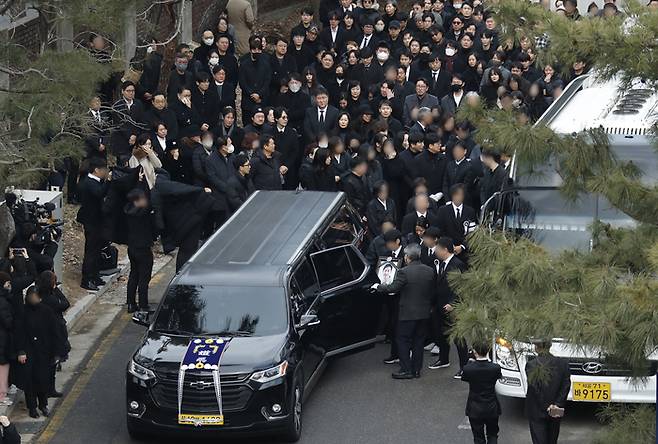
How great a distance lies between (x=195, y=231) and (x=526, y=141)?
9.28 m

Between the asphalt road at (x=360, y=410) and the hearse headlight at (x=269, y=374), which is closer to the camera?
the hearse headlight at (x=269, y=374)

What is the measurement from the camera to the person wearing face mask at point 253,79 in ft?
73.7

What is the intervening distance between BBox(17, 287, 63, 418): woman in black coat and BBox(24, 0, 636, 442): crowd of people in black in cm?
4

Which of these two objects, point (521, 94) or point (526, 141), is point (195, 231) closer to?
point (521, 94)

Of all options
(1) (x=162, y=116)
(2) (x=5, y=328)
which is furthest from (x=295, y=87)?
(2) (x=5, y=328)

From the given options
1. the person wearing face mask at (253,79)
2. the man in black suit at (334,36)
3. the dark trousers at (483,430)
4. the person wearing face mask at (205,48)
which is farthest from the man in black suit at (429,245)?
the man in black suit at (334,36)

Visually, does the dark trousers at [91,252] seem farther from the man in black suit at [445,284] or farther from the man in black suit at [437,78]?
the man in black suit at [437,78]

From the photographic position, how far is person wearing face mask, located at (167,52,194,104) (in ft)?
70.6

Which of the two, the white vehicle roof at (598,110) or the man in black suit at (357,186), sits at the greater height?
the white vehicle roof at (598,110)

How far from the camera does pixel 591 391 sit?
12.8 metres

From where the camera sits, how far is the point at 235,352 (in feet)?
42.5

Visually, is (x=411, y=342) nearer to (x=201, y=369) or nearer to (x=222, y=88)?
(x=201, y=369)

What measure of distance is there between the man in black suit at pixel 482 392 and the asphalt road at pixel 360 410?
843 millimetres

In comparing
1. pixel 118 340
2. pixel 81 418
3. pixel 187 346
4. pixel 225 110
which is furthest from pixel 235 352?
pixel 225 110
